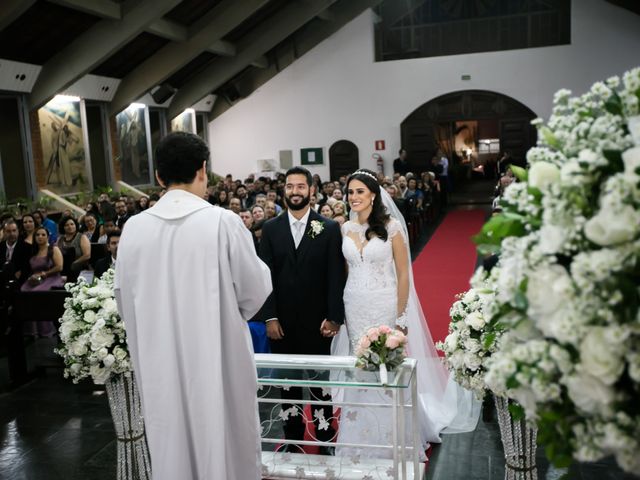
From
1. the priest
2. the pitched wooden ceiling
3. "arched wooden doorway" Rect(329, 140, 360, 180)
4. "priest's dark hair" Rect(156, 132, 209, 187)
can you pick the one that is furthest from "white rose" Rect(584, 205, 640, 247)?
"arched wooden doorway" Rect(329, 140, 360, 180)

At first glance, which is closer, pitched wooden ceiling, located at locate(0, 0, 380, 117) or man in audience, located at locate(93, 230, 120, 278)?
man in audience, located at locate(93, 230, 120, 278)

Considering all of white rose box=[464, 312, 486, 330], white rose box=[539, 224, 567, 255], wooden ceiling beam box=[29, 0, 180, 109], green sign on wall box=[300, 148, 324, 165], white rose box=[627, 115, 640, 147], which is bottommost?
white rose box=[464, 312, 486, 330]

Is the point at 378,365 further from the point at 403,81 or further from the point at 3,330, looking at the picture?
the point at 403,81

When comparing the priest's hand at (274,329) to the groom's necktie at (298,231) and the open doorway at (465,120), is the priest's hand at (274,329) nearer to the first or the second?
the groom's necktie at (298,231)

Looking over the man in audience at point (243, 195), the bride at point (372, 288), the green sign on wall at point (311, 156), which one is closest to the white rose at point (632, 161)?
the bride at point (372, 288)

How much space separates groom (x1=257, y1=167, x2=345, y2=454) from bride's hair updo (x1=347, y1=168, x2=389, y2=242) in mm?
224

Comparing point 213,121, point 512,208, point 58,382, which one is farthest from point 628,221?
point 213,121

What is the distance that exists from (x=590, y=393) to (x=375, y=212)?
2918mm

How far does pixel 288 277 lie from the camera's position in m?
4.18

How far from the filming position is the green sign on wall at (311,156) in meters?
19.9

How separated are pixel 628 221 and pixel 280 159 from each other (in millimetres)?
19132

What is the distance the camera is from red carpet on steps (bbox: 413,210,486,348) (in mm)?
7879

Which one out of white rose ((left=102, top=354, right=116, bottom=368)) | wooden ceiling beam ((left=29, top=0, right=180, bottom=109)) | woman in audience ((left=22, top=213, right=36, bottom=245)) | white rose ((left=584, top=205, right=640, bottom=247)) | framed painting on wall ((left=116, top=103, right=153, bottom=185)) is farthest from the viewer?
framed painting on wall ((left=116, top=103, right=153, bottom=185))

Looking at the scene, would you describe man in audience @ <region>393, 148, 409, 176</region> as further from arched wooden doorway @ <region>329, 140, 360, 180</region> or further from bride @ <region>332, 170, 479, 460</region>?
bride @ <region>332, 170, 479, 460</region>
